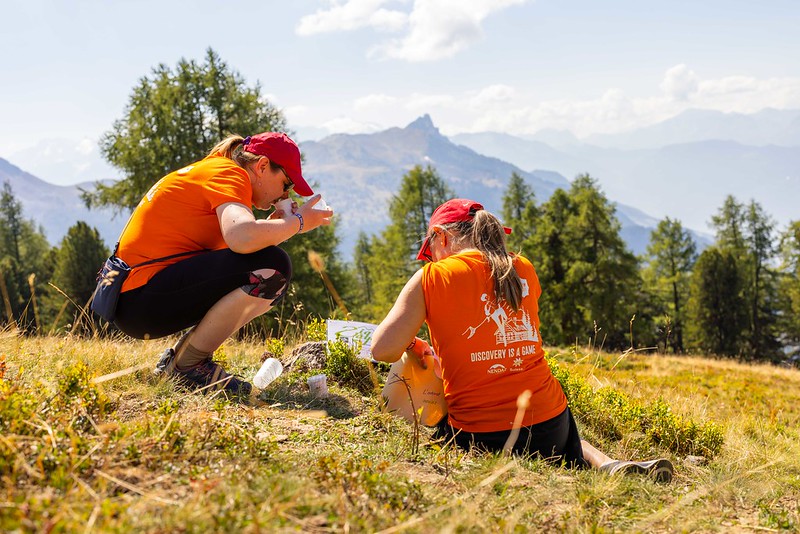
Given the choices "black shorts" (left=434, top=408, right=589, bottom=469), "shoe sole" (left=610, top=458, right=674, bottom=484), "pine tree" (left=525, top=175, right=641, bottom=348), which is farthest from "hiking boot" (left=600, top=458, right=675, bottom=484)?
"pine tree" (left=525, top=175, right=641, bottom=348)

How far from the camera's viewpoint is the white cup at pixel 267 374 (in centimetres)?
374

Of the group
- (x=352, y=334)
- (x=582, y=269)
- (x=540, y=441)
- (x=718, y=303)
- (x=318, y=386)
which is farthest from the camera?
(x=718, y=303)

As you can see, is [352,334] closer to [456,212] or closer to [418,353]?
[418,353]

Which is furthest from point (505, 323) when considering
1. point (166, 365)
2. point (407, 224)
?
point (407, 224)

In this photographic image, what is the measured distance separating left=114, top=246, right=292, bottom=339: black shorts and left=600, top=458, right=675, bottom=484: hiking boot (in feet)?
7.60

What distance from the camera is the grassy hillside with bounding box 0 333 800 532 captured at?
1718mm

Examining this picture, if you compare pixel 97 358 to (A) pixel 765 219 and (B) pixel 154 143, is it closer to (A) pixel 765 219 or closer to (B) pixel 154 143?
(B) pixel 154 143

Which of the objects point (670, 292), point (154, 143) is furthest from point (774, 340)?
point (154, 143)

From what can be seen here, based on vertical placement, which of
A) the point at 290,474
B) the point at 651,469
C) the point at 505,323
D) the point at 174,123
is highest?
the point at 174,123

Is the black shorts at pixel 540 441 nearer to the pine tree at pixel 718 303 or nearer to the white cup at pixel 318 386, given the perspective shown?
the white cup at pixel 318 386

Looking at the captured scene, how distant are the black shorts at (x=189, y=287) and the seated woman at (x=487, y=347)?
99 centimetres

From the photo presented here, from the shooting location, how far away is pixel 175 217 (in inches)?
136

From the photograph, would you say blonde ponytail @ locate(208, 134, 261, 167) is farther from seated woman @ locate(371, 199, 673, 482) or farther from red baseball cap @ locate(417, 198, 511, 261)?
seated woman @ locate(371, 199, 673, 482)

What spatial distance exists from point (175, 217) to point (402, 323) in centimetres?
163
